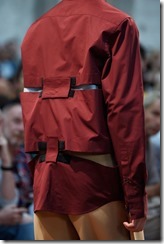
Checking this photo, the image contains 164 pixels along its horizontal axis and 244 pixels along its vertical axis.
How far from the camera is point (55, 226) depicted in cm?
186

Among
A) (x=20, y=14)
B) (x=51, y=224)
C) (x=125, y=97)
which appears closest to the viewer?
(x=125, y=97)

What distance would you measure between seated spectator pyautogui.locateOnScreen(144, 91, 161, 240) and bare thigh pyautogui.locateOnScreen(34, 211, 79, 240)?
3.94 ft

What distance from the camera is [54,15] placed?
1880 mm

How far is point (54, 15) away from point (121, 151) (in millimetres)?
520

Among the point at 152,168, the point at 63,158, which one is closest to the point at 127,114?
the point at 63,158

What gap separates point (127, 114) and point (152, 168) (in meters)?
1.33

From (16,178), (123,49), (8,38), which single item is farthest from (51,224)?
(8,38)

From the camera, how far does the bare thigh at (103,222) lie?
5.89 feet

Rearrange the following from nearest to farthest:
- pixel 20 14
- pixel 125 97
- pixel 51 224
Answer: pixel 125 97
pixel 51 224
pixel 20 14

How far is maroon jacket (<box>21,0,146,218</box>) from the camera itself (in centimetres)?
174

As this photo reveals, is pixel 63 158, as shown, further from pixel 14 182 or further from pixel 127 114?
pixel 14 182

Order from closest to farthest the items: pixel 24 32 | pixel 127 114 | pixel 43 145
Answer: pixel 127 114 < pixel 43 145 < pixel 24 32

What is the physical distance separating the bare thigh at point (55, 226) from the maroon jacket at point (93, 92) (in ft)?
0.65

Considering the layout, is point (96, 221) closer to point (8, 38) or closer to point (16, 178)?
point (16, 178)
